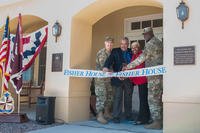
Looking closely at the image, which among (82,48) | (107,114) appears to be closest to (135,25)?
(82,48)

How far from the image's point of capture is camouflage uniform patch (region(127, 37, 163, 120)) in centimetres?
652

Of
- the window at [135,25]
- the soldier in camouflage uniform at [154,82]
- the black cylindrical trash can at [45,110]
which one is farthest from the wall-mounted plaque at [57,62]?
the window at [135,25]

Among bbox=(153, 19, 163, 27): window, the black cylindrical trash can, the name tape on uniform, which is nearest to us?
the name tape on uniform

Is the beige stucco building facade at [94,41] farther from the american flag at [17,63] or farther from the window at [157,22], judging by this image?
the american flag at [17,63]

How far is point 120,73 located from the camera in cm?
Answer: 725

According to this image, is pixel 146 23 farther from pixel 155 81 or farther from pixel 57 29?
pixel 155 81

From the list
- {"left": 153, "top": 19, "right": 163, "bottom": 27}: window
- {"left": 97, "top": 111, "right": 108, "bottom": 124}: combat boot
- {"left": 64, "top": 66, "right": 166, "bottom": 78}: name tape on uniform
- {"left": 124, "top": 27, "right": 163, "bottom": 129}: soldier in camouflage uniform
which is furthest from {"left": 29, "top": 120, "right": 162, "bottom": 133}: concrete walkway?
{"left": 153, "top": 19, "right": 163, "bottom": 27}: window

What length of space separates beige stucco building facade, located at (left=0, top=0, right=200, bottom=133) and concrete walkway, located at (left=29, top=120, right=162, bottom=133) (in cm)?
58

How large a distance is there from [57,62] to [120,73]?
6.07 ft

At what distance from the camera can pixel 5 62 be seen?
28.0 ft

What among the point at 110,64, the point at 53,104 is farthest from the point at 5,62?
the point at 110,64

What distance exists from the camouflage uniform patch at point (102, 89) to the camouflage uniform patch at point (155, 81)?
50.6 inches

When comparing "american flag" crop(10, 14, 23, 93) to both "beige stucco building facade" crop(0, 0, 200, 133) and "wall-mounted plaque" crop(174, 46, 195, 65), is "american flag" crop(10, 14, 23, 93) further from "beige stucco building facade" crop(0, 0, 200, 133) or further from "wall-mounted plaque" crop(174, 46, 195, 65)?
"wall-mounted plaque" crop(174, 46, 195, 65)

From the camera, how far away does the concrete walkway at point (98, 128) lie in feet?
21.1
